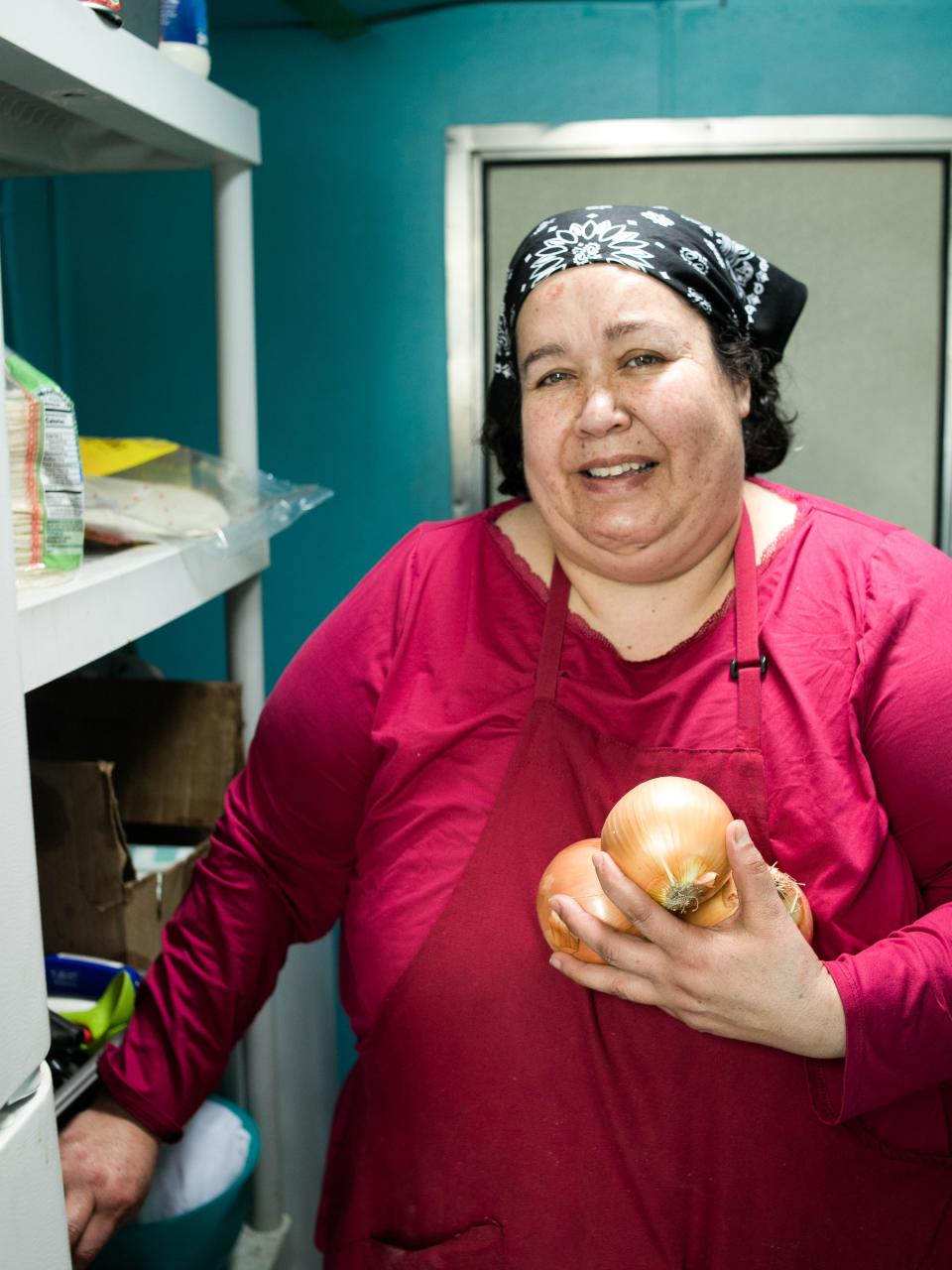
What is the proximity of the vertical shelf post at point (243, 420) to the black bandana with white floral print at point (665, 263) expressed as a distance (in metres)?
0.39

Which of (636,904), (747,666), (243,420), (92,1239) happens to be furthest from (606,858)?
(243,420)

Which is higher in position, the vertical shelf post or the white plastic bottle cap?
the white plastic bottle cap

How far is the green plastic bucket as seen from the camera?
126cm

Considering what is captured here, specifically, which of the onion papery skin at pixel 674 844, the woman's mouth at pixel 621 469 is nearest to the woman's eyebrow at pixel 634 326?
the woman's mouth at pixel 621 469

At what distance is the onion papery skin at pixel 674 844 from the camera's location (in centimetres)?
97

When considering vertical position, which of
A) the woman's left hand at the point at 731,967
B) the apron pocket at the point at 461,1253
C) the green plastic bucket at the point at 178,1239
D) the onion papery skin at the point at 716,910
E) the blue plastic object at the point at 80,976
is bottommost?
the green plastic bucket at the point at 178,1239

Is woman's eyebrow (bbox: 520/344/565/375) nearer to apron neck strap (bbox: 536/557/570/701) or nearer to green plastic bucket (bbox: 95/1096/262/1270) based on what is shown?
apron neck strap (bbox: 536/557/570/701)

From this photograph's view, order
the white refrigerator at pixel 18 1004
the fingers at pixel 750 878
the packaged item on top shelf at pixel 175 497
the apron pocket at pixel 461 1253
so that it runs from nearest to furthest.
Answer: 1. the white refrigerator at pixel 18 1004
2. the fingers at pixel 750 878
3. the apron pocket at pixel 461 1253
4. the packaged item on top shelf at pixel 175 497

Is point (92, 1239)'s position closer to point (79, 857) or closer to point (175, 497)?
Result: point (79, 857)

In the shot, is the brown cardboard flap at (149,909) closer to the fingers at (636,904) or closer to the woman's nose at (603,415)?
the fingers at (636,904)

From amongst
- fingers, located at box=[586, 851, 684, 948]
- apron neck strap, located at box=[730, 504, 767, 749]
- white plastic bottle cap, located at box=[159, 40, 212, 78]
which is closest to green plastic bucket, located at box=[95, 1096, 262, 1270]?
fingers, located at box=[586, 851, 684, 948]

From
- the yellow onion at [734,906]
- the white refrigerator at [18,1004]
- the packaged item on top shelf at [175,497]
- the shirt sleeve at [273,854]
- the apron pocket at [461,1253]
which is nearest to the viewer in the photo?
the white refrigerator at [18,1004]

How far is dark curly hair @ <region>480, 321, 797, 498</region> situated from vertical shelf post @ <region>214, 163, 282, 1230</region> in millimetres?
331

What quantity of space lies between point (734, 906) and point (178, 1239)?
0.74 metres
